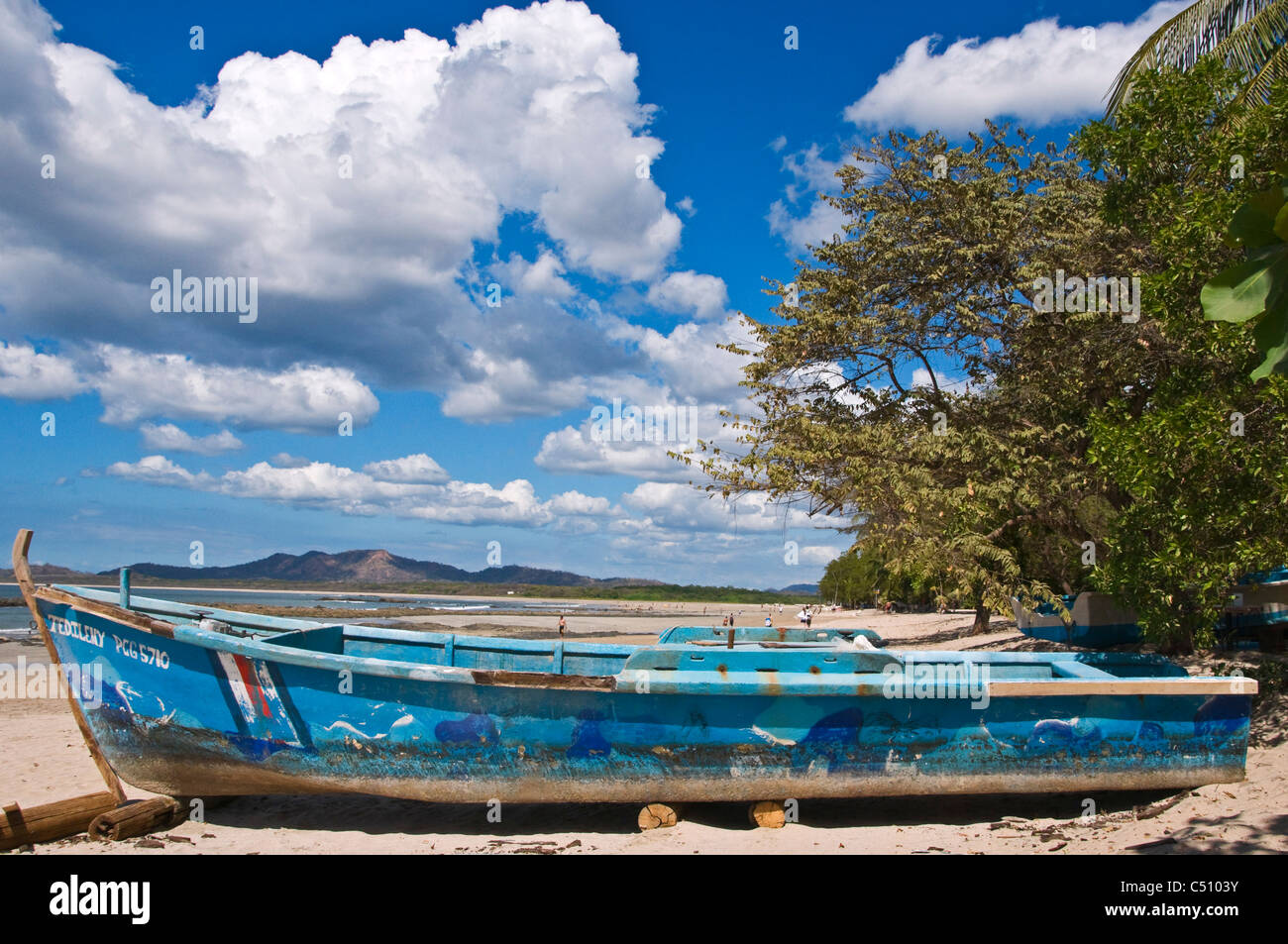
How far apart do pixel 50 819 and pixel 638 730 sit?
4447 millimetres

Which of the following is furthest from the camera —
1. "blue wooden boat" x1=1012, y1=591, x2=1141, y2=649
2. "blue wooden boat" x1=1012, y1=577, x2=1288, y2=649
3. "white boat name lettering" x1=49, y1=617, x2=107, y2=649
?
"blue wooden boat" x1=1012, y1=591, x2=1141, y2=649

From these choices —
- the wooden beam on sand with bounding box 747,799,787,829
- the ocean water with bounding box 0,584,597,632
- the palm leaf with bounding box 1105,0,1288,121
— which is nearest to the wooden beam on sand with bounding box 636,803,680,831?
the wooden beam on sand with bounding box 747,799,787,829

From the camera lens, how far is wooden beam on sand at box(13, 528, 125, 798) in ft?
21.4

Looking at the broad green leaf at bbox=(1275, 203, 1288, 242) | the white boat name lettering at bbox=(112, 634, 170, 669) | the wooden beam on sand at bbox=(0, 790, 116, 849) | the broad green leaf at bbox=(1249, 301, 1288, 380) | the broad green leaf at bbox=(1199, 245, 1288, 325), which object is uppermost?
the broad green leaf at bbox=(1275, 203, 1288, 242)

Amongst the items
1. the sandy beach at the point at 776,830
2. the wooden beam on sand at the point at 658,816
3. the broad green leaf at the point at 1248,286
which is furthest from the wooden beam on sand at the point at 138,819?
the broad green leaf at the point at 1248,286

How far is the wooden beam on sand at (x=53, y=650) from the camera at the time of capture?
257 inches

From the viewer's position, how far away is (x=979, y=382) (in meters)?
14.6

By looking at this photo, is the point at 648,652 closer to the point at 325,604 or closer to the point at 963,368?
the point at 963,368

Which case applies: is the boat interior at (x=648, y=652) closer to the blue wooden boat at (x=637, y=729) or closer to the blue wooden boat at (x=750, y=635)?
the blue wooden boat at (x=750, y=635)

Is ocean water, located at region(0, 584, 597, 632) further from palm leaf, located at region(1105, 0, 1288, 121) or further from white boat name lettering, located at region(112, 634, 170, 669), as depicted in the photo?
palm leaf, located at region(1105, 0, 1288, 121)

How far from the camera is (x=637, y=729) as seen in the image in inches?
247

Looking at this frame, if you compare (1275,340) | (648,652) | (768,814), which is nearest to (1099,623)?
(768,814)

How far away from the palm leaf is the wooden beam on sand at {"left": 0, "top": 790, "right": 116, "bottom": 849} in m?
12.9
